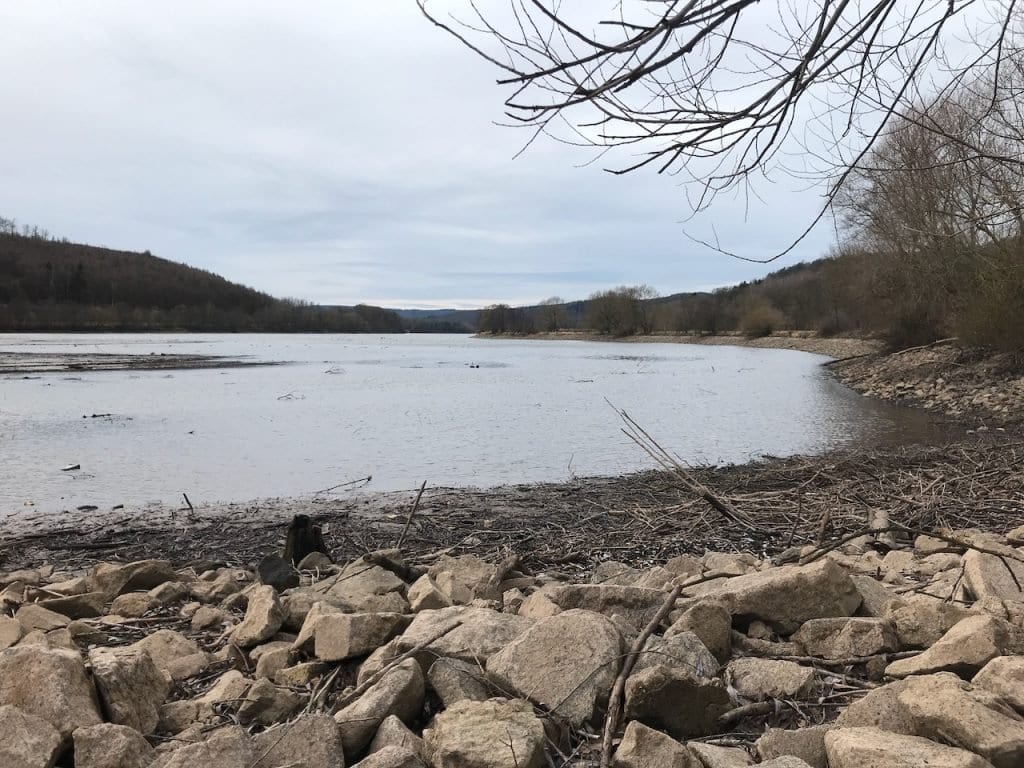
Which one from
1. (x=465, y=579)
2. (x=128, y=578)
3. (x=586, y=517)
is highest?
(x=465, y=579)

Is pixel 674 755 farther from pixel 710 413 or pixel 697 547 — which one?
pixel 710 413

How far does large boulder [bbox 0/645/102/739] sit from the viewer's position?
2.55m

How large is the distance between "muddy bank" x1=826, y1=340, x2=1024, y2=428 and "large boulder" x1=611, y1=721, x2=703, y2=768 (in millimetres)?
15634

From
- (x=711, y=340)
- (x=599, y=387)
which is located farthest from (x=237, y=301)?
(x=599, y=387)

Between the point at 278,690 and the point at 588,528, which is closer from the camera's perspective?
the point at 278,690

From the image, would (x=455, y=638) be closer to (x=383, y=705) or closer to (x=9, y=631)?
(x=383, y=705)

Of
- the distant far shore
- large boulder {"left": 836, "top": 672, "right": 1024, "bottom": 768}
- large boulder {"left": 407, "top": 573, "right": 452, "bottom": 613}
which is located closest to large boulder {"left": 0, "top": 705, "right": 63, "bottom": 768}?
large boulder {"left": 407, "top": 573, "right": 452, "bottom": 613}

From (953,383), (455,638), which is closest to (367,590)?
(455,638)

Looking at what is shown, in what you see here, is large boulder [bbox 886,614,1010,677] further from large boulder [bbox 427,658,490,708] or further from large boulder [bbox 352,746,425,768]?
large boulder [bbox 352,746,425,768]

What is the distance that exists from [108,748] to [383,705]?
0.85 m

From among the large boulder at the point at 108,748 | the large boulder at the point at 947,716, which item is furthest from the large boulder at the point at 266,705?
the large boulder at the point at 947,716

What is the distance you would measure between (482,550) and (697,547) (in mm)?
1873

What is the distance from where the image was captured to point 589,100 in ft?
7.75

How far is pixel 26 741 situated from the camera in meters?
2.35
